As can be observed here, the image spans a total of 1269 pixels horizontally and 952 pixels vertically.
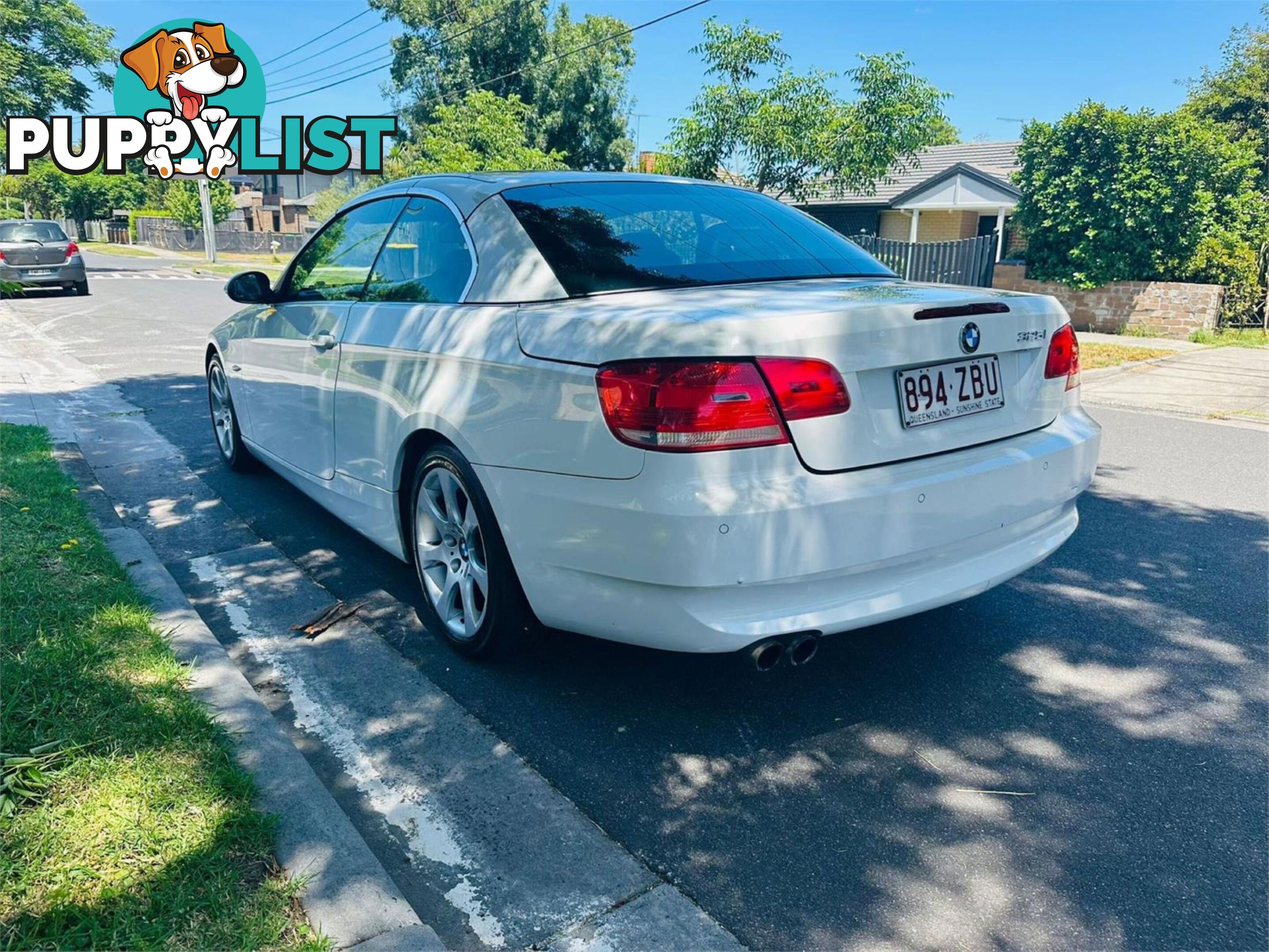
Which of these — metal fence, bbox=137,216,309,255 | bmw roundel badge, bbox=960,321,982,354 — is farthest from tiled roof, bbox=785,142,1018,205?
metal fence, bbox=137,216,309,255

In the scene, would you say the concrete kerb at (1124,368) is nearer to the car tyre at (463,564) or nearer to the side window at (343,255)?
the side window at (343,255)

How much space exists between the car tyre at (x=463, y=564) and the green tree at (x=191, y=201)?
54.6 meters

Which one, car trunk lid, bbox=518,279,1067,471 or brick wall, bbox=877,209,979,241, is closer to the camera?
car trunk lid, bbox=518,279,1067,471

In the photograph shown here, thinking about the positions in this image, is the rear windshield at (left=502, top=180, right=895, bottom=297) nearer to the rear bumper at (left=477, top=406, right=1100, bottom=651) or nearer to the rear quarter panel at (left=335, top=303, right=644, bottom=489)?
the rear quarter panel at (left=335, top=303, right=644, bottom=489)

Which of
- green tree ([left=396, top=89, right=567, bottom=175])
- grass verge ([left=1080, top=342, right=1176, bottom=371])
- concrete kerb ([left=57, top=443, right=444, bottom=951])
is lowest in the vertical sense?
concrete kerb ([left=57, top=443, right=444, bottom=951])

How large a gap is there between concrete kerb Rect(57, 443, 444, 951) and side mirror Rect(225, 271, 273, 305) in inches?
69.1

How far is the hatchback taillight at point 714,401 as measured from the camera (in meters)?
2.55

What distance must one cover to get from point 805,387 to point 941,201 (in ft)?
84.7

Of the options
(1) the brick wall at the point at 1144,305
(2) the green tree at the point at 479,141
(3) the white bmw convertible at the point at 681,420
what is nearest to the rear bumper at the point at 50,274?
(2) the green tree at the point at 479,141

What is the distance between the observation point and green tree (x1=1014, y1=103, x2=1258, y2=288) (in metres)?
14.5

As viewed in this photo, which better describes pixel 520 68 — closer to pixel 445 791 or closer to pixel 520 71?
pixel 520 71

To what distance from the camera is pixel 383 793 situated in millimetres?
2771

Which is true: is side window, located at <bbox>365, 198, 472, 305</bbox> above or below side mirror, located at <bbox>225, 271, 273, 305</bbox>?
above

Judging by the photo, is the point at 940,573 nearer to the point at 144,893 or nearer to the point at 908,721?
the point at 908,721
